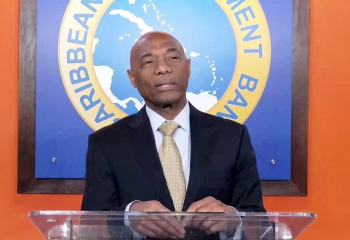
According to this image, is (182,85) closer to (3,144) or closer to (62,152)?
(62,152)

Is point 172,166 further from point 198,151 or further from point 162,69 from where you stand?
point 162,69

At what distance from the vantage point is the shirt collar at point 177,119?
164 centimetres

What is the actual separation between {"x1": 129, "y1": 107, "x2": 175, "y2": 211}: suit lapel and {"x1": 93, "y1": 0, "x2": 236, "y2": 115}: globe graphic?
0.56m

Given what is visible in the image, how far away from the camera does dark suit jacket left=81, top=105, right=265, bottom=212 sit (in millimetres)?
1494

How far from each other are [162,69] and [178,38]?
26.5 inches

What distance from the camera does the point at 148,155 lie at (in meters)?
1.57

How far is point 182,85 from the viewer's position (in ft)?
5.27

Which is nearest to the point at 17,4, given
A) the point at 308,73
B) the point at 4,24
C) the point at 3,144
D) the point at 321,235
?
the point at 4,24

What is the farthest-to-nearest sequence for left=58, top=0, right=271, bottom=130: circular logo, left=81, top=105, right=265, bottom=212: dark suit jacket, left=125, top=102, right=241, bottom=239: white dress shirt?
left=58, top=0, right=271, bottom=130: circular logo < left=125, top=102, right=241, bottom=239: white dress shirt < left=81, top=105, right=265, bottom=212: dark suit jacket

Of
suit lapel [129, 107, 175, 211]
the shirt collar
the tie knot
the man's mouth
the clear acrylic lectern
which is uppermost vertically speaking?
the man's mouth

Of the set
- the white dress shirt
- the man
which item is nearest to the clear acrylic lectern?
the man

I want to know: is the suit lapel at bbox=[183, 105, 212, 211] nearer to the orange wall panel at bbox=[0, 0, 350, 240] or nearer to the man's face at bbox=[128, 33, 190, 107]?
the man's face at bbox=[128, 33, 190, 107]

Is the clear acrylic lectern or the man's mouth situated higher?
the man's mouth

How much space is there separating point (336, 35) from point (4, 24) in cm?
132
